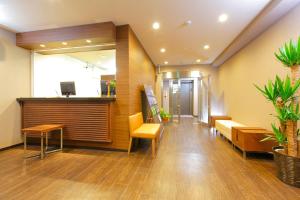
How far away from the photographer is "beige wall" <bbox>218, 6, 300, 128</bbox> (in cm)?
268

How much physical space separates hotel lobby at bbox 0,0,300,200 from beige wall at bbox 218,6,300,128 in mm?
28

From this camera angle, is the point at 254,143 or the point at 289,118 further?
the point at 254,143

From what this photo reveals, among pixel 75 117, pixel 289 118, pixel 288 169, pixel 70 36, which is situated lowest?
pixel 288 169

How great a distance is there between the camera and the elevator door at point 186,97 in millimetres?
8773

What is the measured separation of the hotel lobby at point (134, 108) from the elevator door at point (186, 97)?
3.79 metres

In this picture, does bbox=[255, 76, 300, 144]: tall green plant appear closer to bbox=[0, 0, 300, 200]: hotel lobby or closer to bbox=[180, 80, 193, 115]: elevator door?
bbox=[0, 0, 300, 200]: hotel lobby

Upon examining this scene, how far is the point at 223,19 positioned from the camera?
10.0 feet

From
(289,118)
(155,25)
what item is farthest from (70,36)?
(289,118)

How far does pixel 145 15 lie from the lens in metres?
2.90

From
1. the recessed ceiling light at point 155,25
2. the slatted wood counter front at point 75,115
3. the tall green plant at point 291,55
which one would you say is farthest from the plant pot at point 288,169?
the recessed ceiling light at point 155,25

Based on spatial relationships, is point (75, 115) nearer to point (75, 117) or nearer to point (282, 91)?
point (75, 117)

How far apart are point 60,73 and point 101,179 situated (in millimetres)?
4371

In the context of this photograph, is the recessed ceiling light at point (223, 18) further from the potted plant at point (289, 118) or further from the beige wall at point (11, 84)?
the beige wall at point (11, 84)

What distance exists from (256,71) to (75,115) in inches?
189
